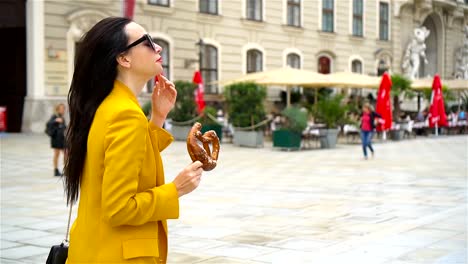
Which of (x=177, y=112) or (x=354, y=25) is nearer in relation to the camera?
(x=177, y=112)

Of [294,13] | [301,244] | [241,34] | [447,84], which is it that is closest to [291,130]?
[241,34]

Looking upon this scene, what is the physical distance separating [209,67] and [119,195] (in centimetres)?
2793

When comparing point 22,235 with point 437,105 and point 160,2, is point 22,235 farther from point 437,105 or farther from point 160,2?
point 437,105

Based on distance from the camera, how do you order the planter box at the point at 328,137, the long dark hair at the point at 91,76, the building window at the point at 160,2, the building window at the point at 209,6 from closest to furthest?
the long dark hair at the point at 91,76 < the planter box at the point at 328,137 < the building window at the point at 160,2 < the building window at the point at 209,6

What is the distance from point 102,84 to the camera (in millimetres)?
2670

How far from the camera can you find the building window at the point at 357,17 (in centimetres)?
3792

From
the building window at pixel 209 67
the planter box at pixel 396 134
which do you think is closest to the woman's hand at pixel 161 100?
the planter box at pixel 396 134

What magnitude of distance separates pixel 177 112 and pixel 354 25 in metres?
17.4

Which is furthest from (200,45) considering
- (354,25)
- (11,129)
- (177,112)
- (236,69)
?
(354,25)

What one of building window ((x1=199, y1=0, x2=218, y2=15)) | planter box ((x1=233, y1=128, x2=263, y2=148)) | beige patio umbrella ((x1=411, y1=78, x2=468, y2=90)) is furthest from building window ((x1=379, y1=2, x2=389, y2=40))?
planter box ((x1=233, y1=128, x2=263, y2=148))

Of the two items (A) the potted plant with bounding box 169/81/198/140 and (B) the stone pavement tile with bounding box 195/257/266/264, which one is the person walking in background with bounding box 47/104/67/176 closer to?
(B) the stone pavement tile with bounding box 195/257/266/264

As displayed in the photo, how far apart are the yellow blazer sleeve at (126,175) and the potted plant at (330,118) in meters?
19.7

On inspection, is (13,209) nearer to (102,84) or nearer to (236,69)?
(102,84)

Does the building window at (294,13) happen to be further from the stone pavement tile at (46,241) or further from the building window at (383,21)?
the stone pavement tile at (46,241)
